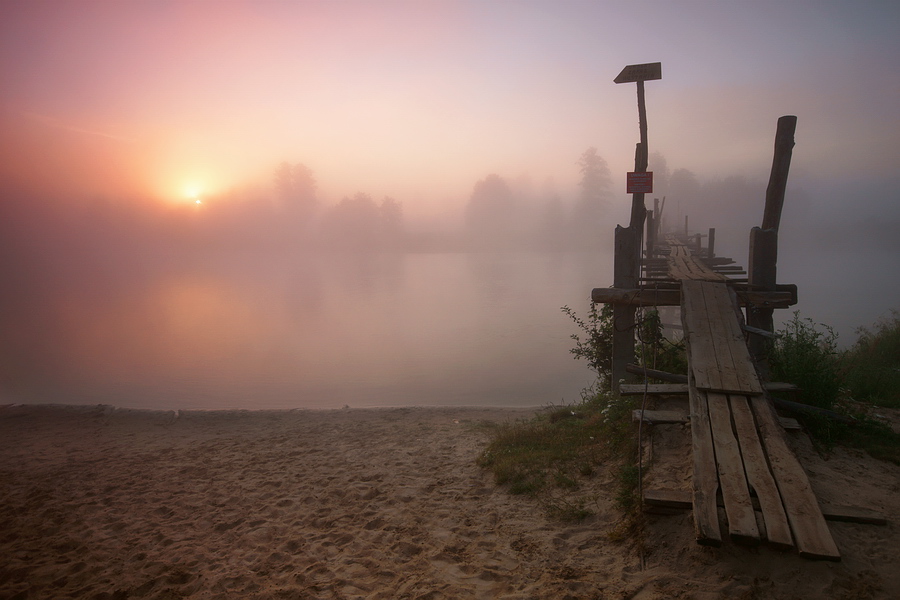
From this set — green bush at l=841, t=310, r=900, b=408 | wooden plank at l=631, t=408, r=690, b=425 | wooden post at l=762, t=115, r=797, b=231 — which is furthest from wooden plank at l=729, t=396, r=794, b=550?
wooden post at l=762, t=115, r=797, b=231

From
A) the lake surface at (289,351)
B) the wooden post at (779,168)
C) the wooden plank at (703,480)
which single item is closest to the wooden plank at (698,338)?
the wooden plank at (703,480)

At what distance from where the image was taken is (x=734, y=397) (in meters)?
4.84

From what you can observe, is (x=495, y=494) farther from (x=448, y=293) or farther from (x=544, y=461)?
(x=448, y=293)

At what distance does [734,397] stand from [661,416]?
0.78 meters

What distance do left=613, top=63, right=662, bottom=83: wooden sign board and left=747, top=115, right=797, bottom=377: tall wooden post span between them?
9.20 ft

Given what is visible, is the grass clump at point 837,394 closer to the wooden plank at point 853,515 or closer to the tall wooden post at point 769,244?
the tall wooden post at point 769,244

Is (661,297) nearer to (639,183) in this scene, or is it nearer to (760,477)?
(639,183)

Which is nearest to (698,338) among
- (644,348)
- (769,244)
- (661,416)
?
(661,416)

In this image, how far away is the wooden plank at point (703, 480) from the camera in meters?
3.39

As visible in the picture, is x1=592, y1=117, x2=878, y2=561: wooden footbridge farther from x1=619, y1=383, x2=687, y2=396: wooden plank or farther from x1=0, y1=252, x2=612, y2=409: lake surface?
x1=0, y1=252, x2=612, y2=409: lake surface

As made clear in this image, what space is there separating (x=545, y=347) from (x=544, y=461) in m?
16.5

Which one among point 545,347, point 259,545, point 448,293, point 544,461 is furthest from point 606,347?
point 448,293

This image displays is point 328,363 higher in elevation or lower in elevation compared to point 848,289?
lower

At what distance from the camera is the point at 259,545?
5301 mm
